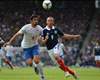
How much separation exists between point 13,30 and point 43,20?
3557 millimetres

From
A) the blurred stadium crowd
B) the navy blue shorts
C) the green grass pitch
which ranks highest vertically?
the navy blue shorts

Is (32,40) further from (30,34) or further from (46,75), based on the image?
(46,75)

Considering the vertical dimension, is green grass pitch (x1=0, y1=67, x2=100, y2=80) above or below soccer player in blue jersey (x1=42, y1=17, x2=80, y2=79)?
below

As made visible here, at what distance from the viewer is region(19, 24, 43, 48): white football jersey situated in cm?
2073

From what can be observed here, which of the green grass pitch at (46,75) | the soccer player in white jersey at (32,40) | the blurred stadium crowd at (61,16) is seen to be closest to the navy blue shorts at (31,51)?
the soccer player in white jersey at (32,40)

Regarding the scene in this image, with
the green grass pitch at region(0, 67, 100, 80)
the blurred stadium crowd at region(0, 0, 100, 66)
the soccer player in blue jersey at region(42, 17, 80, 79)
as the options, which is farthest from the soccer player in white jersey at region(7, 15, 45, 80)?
the blurred stadium crowd at region(0, 0, 100, 66)

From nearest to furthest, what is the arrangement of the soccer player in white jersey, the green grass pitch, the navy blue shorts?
the soccer player in white jersey < the navy blue shorts < the green grass pitch

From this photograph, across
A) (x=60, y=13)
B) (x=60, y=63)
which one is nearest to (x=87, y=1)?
(x=60, y=13)

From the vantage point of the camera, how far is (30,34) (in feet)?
68.5

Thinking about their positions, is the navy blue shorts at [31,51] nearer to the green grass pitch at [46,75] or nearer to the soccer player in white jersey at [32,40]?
the soccer player in white jersey at [32,40]

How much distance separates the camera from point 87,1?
52844 millimetres

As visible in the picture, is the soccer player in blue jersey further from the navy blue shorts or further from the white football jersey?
the navy blue shorts

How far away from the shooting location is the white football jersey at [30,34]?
2073 centimetres

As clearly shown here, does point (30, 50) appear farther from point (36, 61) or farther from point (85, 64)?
point (85, 64)
